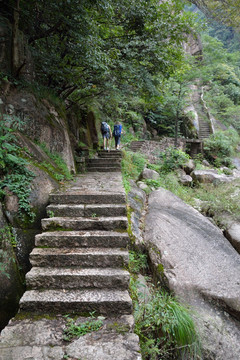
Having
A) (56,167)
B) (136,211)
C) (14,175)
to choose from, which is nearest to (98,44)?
(56,167)

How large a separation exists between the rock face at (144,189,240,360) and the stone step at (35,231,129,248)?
1.35 meters

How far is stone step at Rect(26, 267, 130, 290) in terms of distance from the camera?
2.50 m

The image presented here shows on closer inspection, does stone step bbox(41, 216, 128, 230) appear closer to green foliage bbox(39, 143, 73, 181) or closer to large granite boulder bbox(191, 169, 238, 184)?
green foliage bbox(39, 143, 73, 181)

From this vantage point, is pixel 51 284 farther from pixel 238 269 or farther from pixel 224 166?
pixel 224 166

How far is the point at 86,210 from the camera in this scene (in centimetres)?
341

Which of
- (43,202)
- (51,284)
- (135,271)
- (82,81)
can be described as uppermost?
(82,81)

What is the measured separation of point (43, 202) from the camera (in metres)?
3.52

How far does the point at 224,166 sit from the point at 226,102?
8025 mm

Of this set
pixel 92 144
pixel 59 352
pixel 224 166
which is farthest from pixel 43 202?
pixel 224 166

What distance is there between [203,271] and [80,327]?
8.75ft

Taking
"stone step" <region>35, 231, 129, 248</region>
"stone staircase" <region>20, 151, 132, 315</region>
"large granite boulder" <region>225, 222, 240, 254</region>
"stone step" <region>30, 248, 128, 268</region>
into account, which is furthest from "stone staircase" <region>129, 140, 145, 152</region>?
"stone step" <region>30, 248, 128, 268</region>

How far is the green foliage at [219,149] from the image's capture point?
47.5 ft

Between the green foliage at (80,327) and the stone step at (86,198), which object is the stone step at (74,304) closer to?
the green foliage at (80,327)

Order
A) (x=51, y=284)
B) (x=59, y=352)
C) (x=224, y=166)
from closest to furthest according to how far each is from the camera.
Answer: (x=59, y=352) → (x=51, y=284) → (x=224, y=166)
